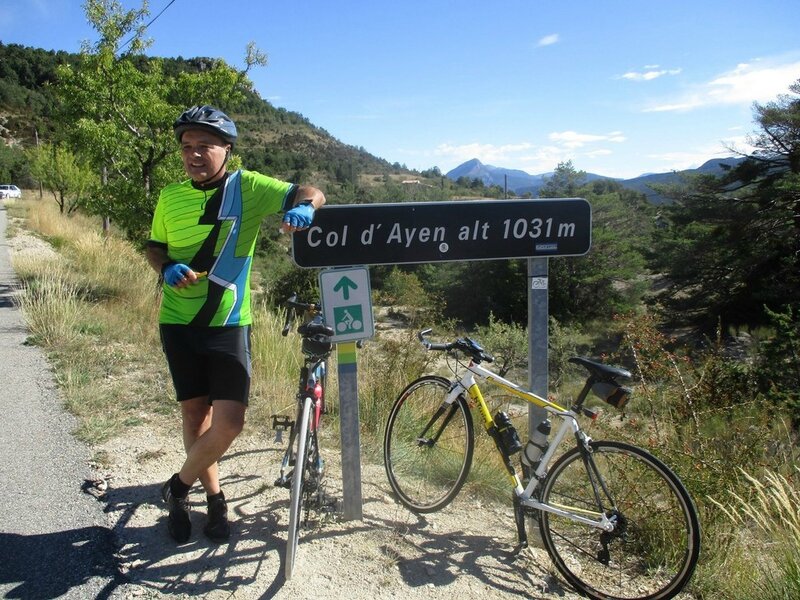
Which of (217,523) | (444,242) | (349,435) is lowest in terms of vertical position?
(217,523)

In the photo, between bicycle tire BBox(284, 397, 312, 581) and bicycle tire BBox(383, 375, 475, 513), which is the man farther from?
bicycle tire BBox(383, 375, 475, 513)

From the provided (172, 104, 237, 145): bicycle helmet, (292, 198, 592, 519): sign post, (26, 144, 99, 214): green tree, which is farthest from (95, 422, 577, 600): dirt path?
(26, 144, 99, 214): green tree

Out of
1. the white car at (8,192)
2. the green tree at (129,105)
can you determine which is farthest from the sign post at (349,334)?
the white car at (8,192)

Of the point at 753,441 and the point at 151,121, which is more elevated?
the point at 151,121

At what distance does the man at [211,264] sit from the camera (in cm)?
261

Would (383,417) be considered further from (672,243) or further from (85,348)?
(672,243)

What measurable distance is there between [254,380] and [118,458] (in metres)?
1.69

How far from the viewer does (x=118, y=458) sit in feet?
11.6

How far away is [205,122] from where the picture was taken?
2539 millimetres

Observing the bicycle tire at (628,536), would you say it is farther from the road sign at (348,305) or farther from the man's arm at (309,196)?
the man's arm at (309,196)

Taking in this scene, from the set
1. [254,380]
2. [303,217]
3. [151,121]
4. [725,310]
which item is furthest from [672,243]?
[303,217]

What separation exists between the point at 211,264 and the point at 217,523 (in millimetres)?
1229

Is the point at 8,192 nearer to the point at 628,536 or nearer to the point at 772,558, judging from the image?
the point at 628,536

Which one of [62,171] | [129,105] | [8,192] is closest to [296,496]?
[129,105]
